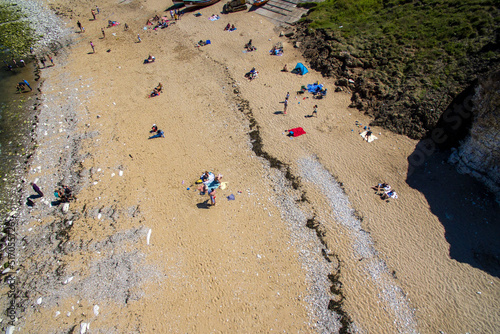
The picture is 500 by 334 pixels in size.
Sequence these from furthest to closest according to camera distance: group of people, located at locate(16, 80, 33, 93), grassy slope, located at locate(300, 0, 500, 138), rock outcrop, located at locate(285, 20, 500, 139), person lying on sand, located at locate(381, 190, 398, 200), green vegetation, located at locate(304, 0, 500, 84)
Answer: group of people, located at locate(16, 80, 33, 93)
green vegetation, located at locate(304, 0, 500, 84)
grassy slope, located at locate(300, 0, 500, 138)
rock outcrop, located at locate(285, 20, 500, 139)
person lying on sand, located at locate(381, 190, 398, 200)

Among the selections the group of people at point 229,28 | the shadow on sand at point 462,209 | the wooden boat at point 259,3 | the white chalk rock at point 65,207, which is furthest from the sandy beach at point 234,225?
the wooden boat at point 259,3

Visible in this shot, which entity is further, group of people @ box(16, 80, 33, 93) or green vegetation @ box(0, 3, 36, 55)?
green vegetation @ box(0, 3, 36, 55)

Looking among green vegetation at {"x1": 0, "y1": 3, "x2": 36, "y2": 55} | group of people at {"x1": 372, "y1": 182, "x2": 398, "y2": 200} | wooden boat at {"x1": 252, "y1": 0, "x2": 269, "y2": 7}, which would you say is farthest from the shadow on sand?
green vegetation at {"x1": 0, "y1": 3, "x2": 36, "y2": 55}

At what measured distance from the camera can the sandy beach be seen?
1189 centimetres

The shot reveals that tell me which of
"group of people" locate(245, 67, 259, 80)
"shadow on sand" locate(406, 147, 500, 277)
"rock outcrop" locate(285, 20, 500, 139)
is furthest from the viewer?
"group of people" locate(245, 67, 259, 80)

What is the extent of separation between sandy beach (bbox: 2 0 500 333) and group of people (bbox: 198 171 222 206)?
1.82ft

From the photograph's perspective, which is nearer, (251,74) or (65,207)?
(65,207)

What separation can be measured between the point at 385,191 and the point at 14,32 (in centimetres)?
4578

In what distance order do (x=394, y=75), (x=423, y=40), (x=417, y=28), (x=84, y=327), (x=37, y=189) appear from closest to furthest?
(x=84, y=327) < (x=37, y=189) < (x=394, y=75) < (x=423, y=40) < (x=417, y=28)

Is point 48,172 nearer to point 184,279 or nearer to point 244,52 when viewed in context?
point 184,279

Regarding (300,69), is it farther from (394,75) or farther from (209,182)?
(209,182)

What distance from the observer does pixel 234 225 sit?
14.7 m

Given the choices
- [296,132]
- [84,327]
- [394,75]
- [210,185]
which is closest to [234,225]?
[210,185]

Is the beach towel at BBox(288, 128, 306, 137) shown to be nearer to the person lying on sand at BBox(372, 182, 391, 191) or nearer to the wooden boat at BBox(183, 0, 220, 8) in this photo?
the person lying on sand at BBox(372, 182, 391, 191)
